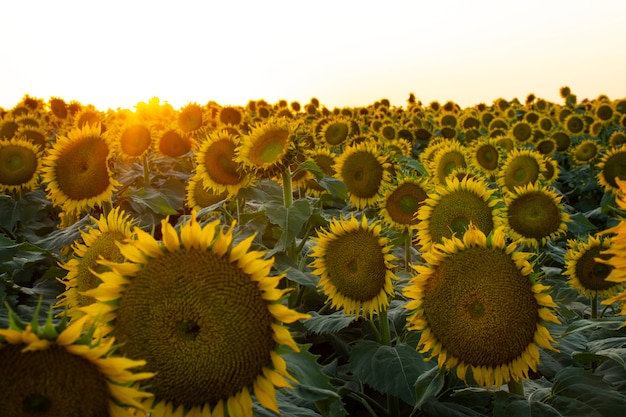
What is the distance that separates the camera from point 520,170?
334 inches

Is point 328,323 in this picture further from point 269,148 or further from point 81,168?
point 81,168

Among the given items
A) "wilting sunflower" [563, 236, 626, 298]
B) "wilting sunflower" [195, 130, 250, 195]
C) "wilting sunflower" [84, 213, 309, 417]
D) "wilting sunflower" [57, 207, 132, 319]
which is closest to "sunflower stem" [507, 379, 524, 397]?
"wilting sunflower" [84, 213, 309, 417]

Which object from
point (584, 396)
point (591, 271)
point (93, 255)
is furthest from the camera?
point (591, 271)

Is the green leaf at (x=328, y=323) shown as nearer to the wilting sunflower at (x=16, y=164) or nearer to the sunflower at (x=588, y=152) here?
the wilting sunflower at (x=16, y=164)

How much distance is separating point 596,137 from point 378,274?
59.4 feet

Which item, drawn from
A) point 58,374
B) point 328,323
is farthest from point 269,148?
point 58,374

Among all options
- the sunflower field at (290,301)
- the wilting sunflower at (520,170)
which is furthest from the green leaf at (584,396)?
the wilting sunflower at (520,170)

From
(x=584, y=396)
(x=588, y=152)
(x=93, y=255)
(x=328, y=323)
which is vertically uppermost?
(x=93, y=255)

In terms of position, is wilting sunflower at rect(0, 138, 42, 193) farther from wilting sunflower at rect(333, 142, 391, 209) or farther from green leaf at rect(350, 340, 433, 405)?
green leaf at rect(350, 340, 433, 405)

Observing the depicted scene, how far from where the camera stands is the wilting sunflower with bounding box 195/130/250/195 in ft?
17.7

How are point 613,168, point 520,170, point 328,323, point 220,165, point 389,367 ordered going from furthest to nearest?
1. point 613,168
2. point 520,170
3. point 220,165
4. point 328,323
5. point 389,367

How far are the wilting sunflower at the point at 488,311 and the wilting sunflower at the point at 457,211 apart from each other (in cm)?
176

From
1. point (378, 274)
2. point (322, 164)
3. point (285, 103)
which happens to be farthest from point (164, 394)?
point (285, 103)

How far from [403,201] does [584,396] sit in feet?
10.7
